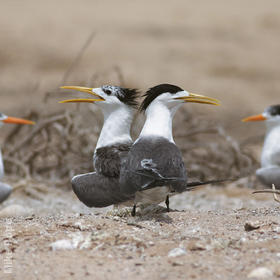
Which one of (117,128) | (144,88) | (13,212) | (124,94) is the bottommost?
(13,212)

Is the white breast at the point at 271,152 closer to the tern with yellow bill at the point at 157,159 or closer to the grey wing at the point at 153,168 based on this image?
the tern with yellow bill at the point at 157,159

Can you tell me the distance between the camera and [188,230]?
3.02 metres

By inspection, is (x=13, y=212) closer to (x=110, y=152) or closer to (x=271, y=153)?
(x=110, y=152)

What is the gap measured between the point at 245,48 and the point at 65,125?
10.4 metres

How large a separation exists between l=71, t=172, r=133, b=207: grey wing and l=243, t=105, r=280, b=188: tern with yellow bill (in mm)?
2310

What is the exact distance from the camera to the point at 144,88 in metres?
12.6

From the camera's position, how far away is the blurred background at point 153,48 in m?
13.1

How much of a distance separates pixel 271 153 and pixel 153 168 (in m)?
2.91

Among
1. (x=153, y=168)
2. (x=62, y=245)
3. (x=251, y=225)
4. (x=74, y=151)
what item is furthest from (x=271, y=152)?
(x=62, y=245)

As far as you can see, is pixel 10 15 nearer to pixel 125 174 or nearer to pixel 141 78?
pixel 141 78

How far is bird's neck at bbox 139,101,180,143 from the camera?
10.8 ft

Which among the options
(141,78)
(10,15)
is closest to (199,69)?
(141,78)

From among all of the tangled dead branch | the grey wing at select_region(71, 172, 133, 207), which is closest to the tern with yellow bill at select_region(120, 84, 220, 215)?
the grey wing at select_region(71, 172, 133, 207)

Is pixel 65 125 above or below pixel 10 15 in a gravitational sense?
below
